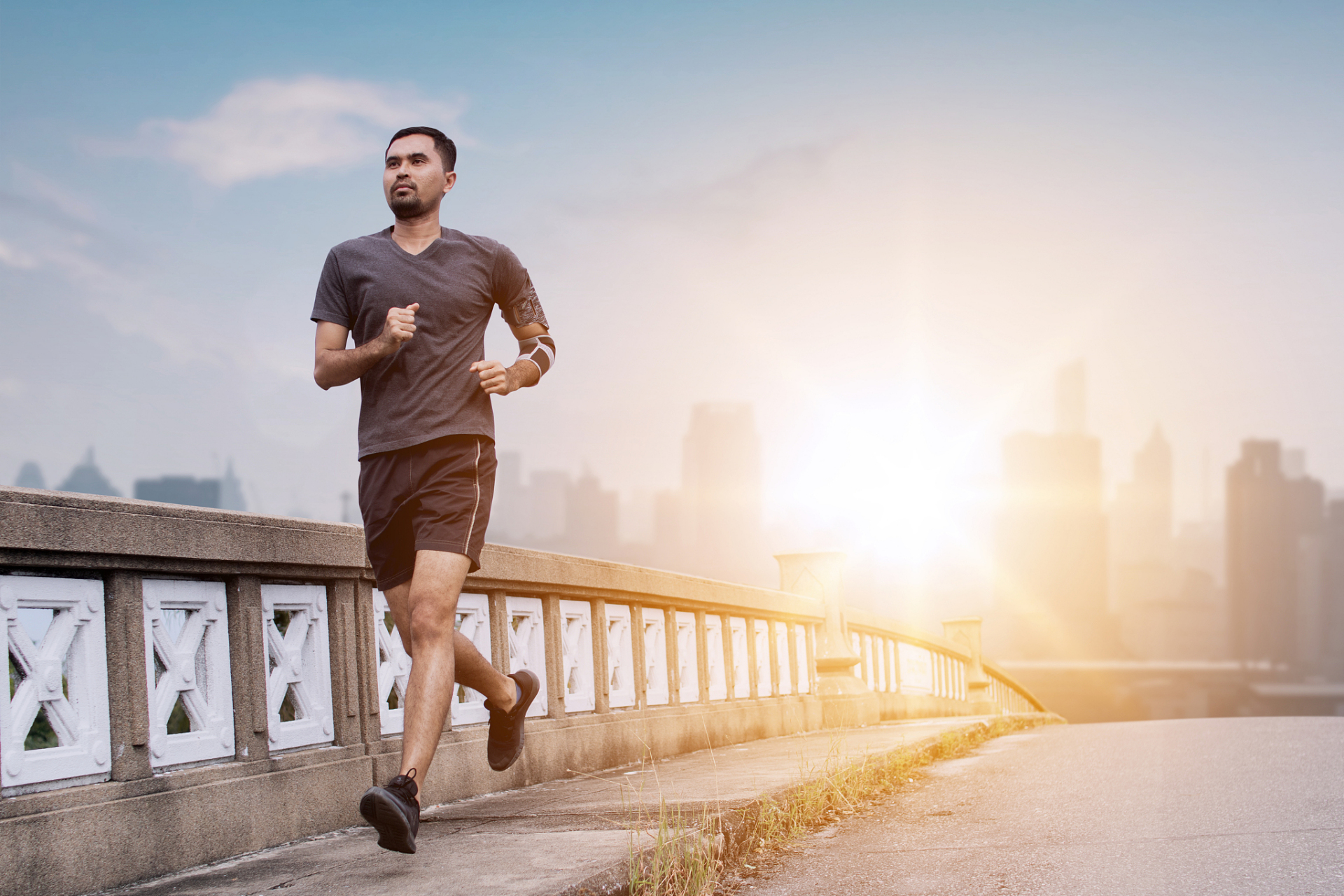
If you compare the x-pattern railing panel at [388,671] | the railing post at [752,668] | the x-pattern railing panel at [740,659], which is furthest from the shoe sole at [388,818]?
the railing post at [752,668]

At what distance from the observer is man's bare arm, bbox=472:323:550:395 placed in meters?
3.57

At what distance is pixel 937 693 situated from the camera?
2025 cm

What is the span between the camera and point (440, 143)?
3760 mm

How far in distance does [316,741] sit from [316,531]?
706 millimetres

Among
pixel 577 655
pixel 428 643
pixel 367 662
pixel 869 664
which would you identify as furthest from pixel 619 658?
pixel 869 664

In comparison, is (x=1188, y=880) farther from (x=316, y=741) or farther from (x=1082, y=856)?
(x=316, y=741)

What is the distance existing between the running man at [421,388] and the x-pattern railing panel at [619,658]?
9.30 ft

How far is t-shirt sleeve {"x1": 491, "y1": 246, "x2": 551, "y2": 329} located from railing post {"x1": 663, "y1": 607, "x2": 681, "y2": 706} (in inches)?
150

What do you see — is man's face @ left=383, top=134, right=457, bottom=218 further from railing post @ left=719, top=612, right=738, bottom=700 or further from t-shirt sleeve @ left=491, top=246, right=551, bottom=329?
railing post @ left=719, top=612, right=738, bottom=700

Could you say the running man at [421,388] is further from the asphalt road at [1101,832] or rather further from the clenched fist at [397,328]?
the asphalt road at [1101,832]

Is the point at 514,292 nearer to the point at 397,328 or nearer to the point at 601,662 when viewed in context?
the point at 397,328

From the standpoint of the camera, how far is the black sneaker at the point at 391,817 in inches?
125

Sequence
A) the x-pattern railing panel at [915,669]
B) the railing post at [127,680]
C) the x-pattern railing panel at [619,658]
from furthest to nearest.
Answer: the x-pattern railing panel at [915,669]
the x-pattern railing panel at [619,658]
the railing post at [127,680]

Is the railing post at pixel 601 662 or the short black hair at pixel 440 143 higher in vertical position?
the short black hair at pixel 440 143
